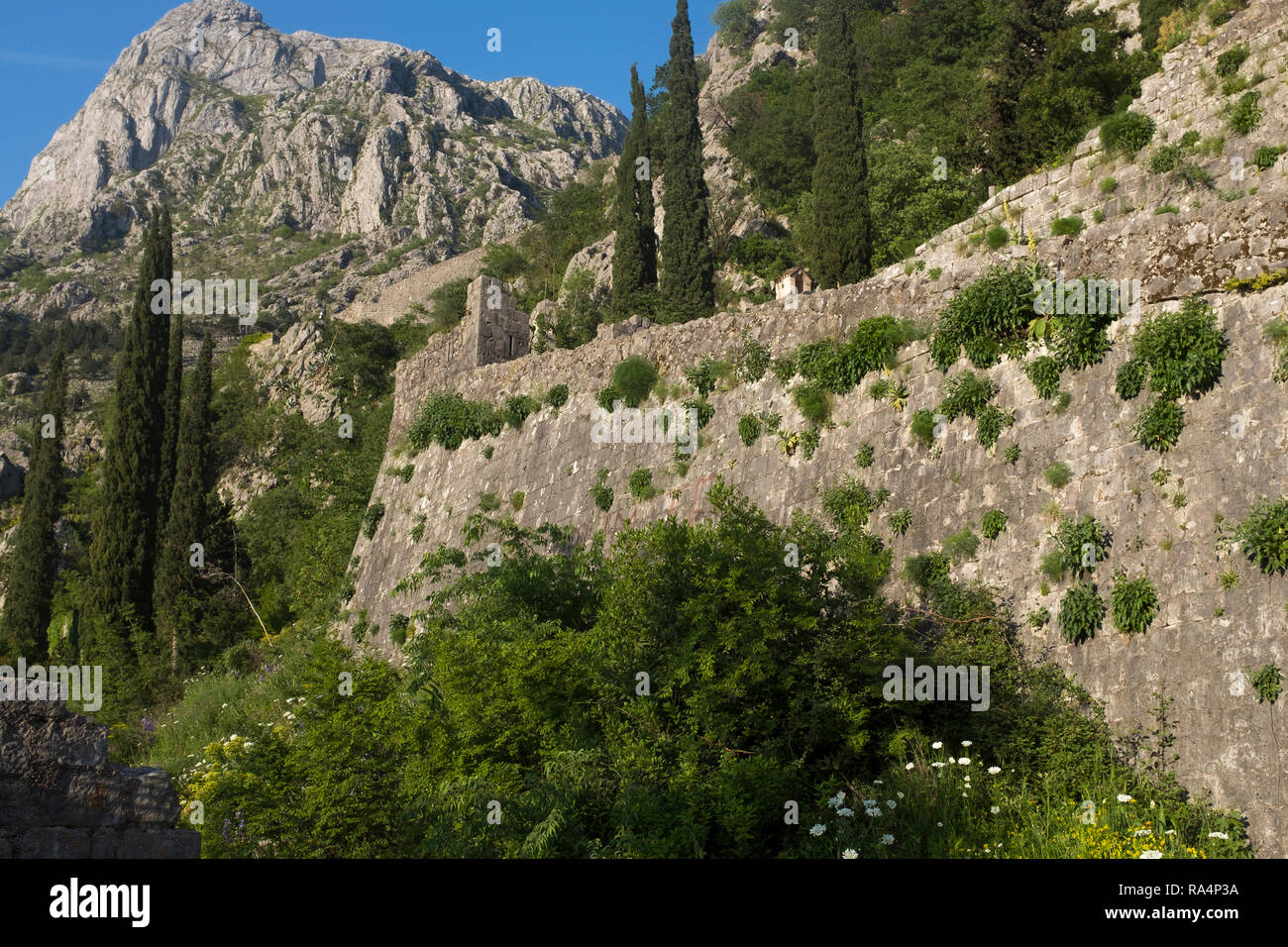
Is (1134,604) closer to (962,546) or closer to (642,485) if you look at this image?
(962,546)

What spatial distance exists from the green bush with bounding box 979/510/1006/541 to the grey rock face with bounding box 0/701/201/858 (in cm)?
834

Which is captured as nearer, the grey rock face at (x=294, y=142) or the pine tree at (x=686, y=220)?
the pine tree at (x=686, y=220)

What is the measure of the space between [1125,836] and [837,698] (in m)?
2.62

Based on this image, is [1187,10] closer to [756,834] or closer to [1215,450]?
[1215,450]

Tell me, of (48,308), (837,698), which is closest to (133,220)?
(48,308)

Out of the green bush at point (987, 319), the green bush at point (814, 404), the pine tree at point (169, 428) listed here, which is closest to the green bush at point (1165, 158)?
the green bush at point (987, 319)

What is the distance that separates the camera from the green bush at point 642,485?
17.2 m

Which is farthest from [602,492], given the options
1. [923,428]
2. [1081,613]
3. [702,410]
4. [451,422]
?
[1081,613]

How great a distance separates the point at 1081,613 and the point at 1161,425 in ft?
6.42

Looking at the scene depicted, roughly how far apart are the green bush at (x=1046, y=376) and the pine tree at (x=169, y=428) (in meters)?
30.0

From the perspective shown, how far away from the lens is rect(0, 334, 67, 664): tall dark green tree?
37.4 metres

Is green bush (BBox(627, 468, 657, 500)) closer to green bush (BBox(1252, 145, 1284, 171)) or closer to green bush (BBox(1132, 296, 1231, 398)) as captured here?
green bush (BBox(1132, 296, 1231, 398))

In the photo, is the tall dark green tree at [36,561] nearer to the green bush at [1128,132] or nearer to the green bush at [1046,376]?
the green bush at [1046,376]

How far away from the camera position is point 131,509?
3388 cm
